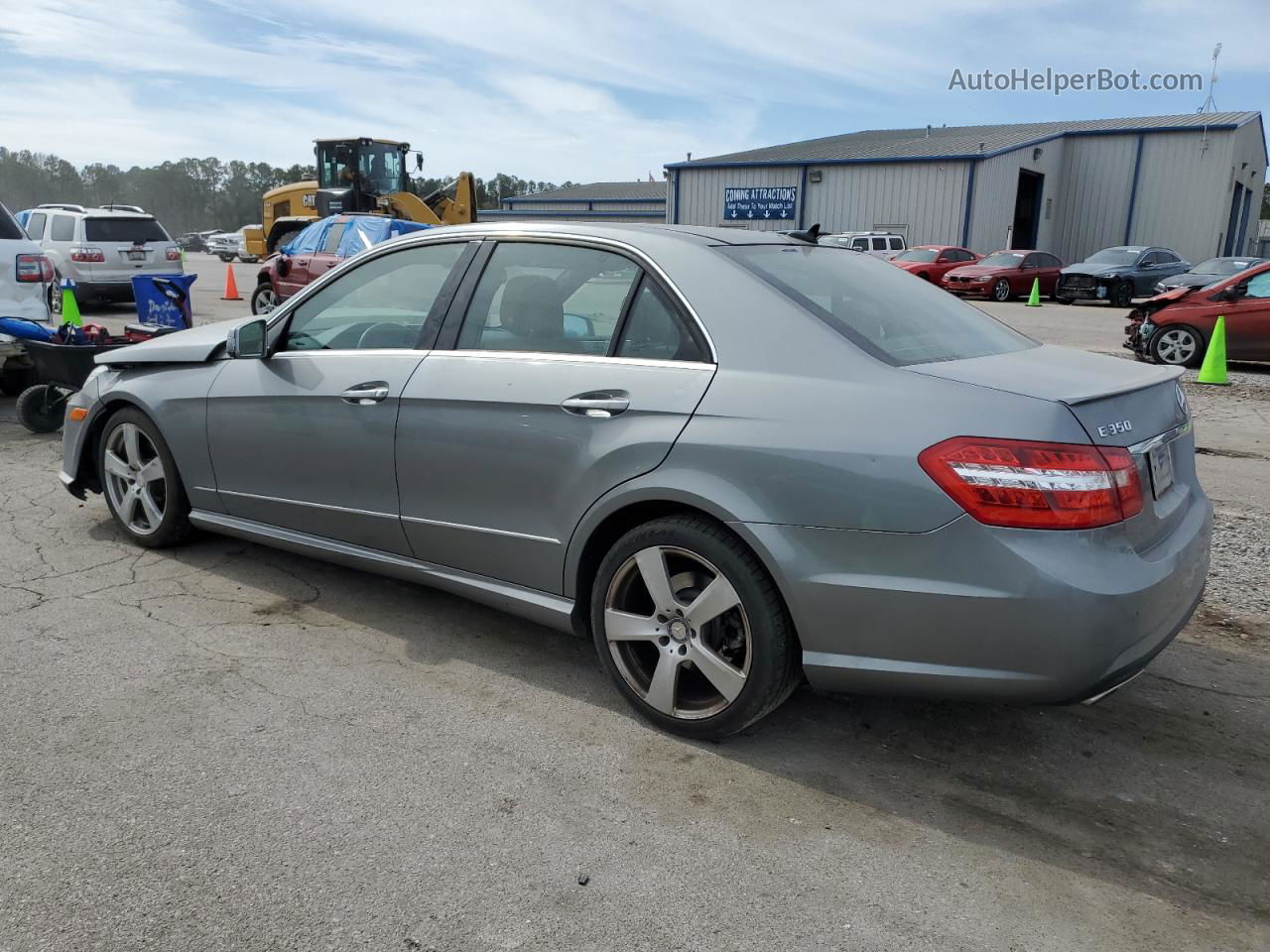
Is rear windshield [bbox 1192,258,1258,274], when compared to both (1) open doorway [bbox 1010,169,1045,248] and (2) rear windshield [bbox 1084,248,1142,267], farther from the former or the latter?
(1) open doorway [bbox 1010,169,1045,248]

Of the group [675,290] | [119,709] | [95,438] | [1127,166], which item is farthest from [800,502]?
[1127,166]

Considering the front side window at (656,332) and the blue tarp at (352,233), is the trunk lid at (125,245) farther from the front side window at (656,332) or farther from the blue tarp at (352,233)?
the front side window at (656,332)

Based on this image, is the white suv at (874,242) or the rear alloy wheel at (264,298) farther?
the white suv at (874,242)

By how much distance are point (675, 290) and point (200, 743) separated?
2074 mm

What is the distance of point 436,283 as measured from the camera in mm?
3891

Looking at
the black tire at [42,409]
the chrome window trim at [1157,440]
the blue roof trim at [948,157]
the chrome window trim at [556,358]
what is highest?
the blue roof trim at [948,157]

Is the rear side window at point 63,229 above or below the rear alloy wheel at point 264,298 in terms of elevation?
above

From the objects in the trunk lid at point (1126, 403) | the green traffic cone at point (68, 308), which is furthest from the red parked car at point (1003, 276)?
the trunk lid at point (1126, 403)

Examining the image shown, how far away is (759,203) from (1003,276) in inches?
527

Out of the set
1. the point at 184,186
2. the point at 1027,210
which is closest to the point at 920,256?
the point at 1027,210

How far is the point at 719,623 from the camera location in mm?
3088

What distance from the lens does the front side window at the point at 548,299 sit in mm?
3396

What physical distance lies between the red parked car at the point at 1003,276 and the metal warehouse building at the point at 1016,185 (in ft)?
21.8

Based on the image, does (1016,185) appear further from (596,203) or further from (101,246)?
(101,246)
